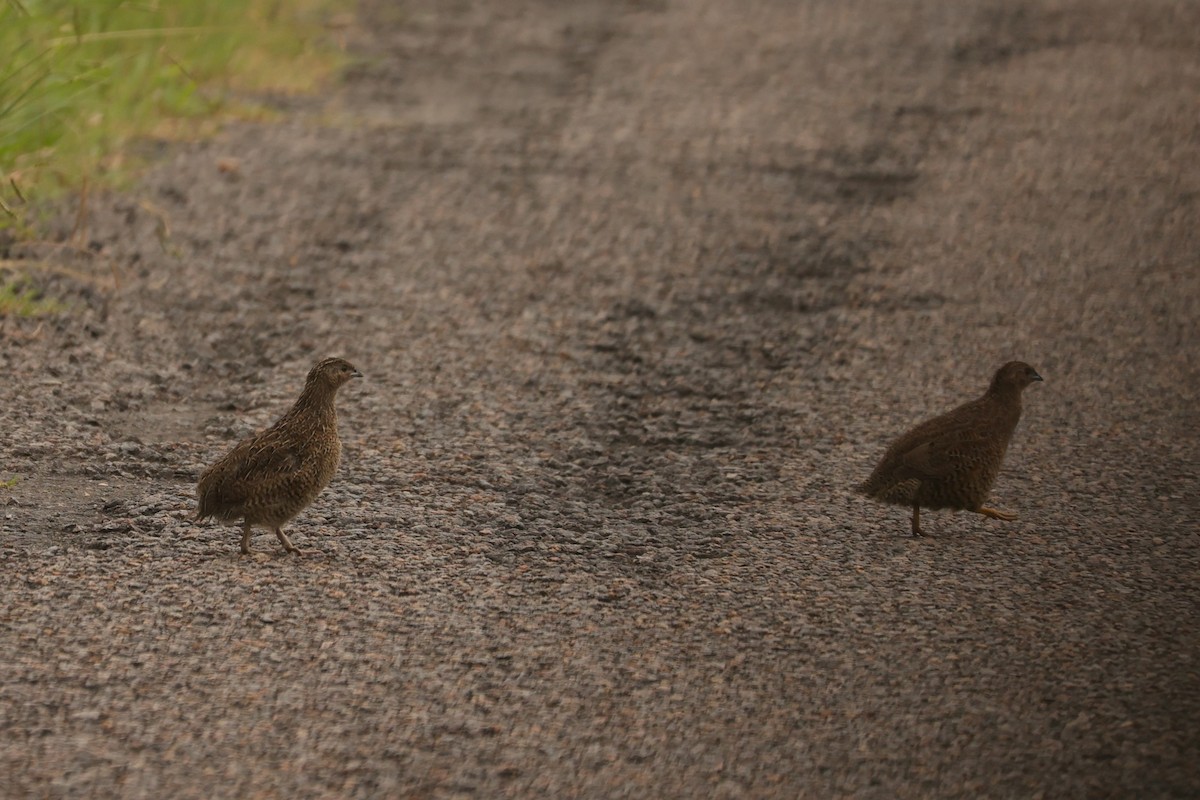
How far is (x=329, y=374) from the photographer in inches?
222

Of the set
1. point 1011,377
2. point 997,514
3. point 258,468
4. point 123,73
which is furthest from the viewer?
point 123,73

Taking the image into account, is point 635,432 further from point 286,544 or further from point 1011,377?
point 286,544

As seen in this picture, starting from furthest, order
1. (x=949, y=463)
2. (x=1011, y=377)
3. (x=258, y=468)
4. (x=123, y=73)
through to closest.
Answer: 1. (x=123, y=73)
2. (x=1011, y=377)
3. (x=949, y=463)
4. (x=258, y=468)

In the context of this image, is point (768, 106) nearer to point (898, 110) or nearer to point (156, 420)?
point (898, 110)

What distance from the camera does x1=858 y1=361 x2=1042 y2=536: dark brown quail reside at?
18.0 ft

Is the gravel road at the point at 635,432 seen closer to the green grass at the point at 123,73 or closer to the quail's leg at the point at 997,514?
the quail's leg at the point at 997,514

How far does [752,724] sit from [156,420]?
3089 millimetres

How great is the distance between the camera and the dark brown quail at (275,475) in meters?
5.23

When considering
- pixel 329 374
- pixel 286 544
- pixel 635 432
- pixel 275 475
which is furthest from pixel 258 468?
pixel 635 432

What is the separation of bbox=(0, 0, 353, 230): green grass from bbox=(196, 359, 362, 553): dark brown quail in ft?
8.17

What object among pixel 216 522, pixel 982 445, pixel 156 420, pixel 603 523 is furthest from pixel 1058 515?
pixel 156 420

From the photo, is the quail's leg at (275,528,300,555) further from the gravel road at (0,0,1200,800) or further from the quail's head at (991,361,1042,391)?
the quail's head at (991,361,1042,391)

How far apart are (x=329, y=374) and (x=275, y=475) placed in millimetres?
514

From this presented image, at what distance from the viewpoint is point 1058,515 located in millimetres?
5605
